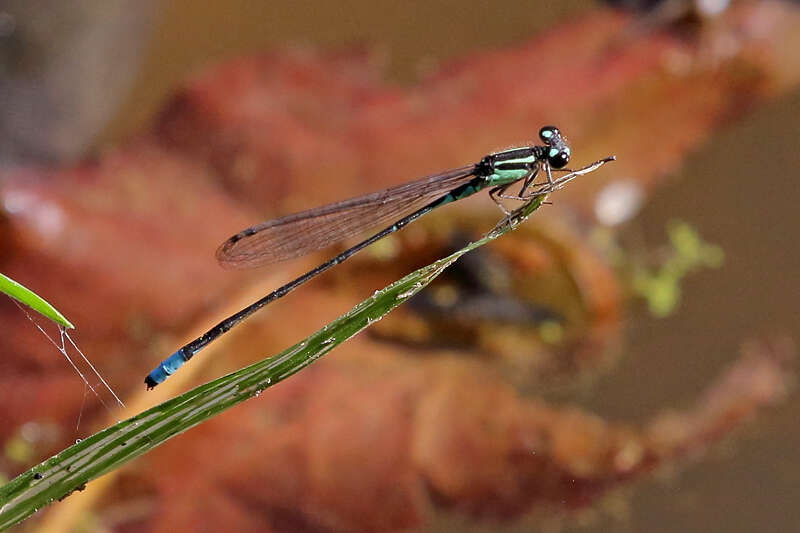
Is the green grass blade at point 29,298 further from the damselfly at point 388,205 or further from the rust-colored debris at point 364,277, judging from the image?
the rust-colored debris at point 364,277

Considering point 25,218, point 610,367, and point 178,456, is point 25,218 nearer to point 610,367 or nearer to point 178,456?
point 178,456

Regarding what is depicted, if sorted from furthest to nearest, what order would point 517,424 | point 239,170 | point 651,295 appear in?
point 651,295 → point 239,170 → point 517,424

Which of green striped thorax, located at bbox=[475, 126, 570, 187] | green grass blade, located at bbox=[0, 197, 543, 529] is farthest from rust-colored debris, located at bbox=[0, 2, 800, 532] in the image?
green grass blade, located at bbox=[0, 197, 543, 529]

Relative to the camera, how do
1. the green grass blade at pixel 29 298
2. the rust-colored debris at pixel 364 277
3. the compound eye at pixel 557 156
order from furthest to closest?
1. the rust-colored debris at pixel 364 277
2. the compound eye at pixel 557 156
3. the green grass blade at pixel 29 298

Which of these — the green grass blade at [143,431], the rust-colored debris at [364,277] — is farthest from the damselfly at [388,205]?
the green grass blade at [143,431]

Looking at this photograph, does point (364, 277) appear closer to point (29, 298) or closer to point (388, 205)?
point (388, 205)

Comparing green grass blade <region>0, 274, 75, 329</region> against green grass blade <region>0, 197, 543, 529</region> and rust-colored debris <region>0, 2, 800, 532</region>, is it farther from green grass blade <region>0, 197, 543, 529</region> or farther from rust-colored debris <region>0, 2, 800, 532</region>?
rust-colored debris <region>0, 2, 800, 532</region>

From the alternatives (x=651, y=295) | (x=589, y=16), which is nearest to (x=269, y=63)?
(x=589, y=16)
